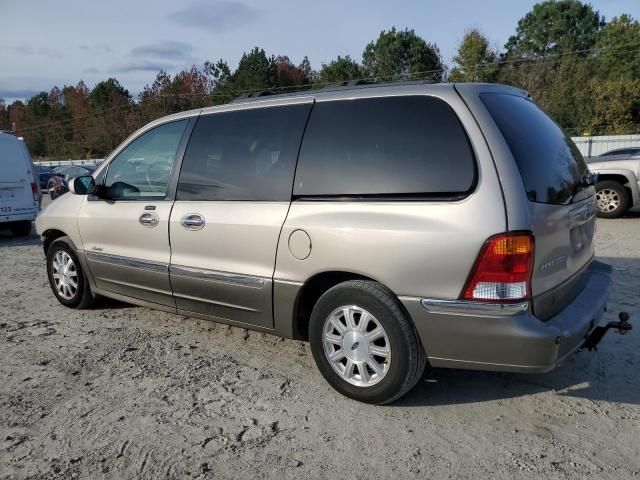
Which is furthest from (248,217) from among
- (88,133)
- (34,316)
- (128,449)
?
(88,133)

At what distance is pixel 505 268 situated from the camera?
2793 millimetres

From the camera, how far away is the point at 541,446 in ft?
9.39

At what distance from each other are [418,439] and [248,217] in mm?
1784

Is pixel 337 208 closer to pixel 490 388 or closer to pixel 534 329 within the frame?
pixel 534 329

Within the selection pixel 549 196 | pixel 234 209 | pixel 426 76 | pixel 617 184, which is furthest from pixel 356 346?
pixel 426 76

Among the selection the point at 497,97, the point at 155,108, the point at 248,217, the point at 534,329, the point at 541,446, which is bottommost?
the point at 541,446

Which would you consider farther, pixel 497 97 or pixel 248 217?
pixel 248 217

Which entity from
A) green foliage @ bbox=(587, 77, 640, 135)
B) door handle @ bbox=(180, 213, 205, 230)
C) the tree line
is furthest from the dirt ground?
green foliage @ bbox=(587, 77, 640, 135)

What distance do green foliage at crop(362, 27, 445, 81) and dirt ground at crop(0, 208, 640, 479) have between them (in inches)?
1926

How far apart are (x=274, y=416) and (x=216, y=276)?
3.82ft

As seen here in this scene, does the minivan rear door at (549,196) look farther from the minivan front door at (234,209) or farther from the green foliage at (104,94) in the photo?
Result: the green foliage at (104,94)

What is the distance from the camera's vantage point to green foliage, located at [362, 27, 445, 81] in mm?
51281

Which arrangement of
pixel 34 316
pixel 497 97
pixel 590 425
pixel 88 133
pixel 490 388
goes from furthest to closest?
1. pixel 88 133
2. pixel 34 316
3. pixel 490 388
4. pixel 497 97
5. pixel 590 425

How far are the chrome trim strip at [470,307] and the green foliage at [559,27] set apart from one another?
60255 mm
